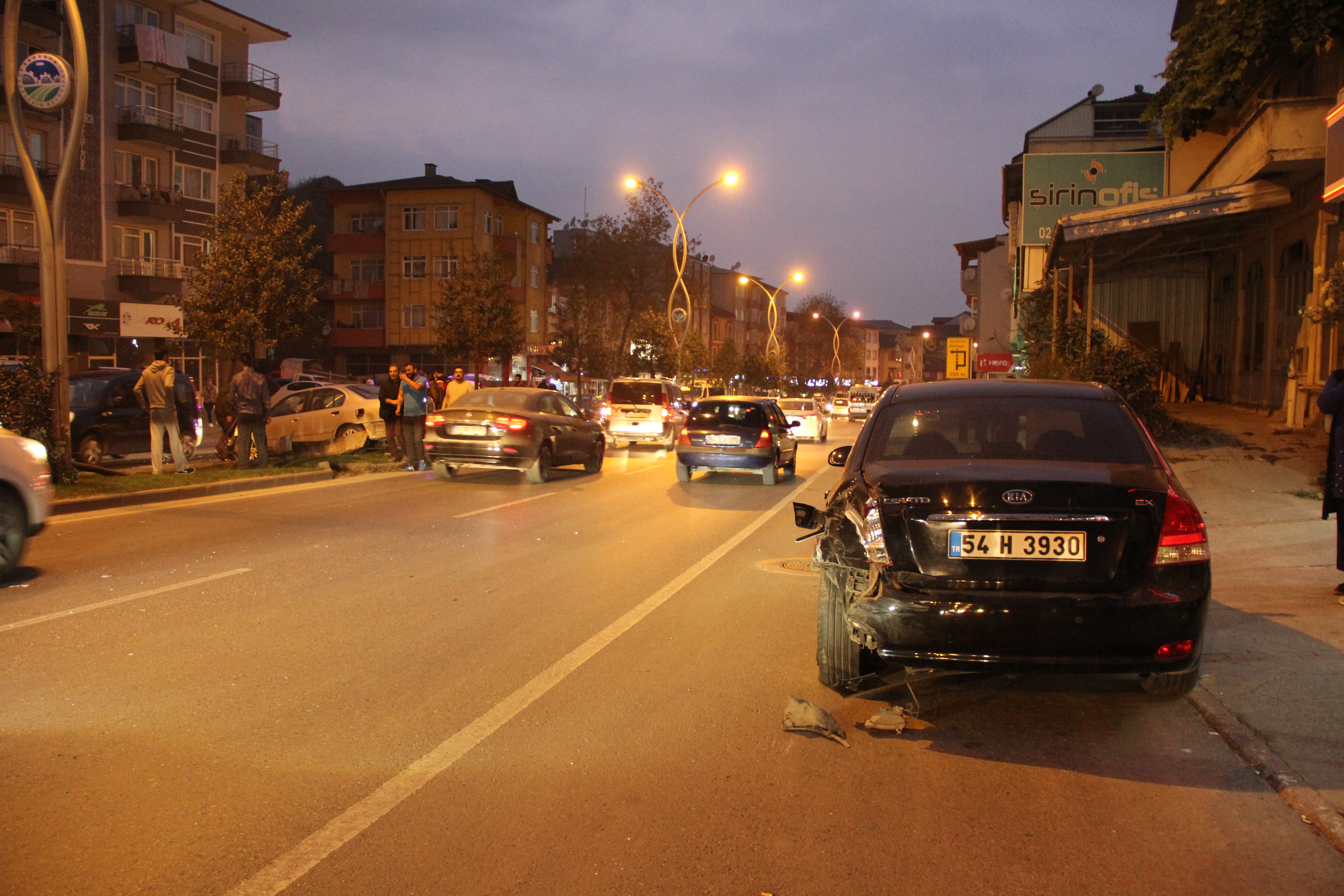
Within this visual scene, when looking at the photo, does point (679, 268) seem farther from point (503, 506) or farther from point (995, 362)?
point (503, 506)

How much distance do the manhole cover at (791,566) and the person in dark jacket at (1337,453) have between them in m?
3.90

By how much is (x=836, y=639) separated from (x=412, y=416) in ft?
50.3

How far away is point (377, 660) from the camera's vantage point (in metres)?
6.16

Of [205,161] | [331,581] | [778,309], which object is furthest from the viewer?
[778,309]

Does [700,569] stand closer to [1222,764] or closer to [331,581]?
[331,581]

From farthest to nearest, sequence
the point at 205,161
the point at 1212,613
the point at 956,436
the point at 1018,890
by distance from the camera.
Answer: the point at 205,161
the point at 1212,613
the point at 956,436
the point at 1018,890

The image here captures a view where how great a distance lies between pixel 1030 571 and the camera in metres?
4.85

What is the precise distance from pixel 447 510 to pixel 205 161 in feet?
127

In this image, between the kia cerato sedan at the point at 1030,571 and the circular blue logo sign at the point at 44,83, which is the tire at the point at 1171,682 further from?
the circular blue logo sign at the point at 44,83

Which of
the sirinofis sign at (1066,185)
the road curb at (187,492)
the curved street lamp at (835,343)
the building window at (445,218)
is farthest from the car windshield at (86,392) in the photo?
the curved street lamp at (835,343)

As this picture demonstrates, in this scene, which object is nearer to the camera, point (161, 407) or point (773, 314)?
point (161, 407)

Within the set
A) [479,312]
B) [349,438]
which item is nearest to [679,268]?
[479,312]

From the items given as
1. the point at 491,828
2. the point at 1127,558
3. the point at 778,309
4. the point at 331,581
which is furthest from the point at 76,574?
the point at 778,309

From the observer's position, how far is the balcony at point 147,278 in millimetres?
41188
